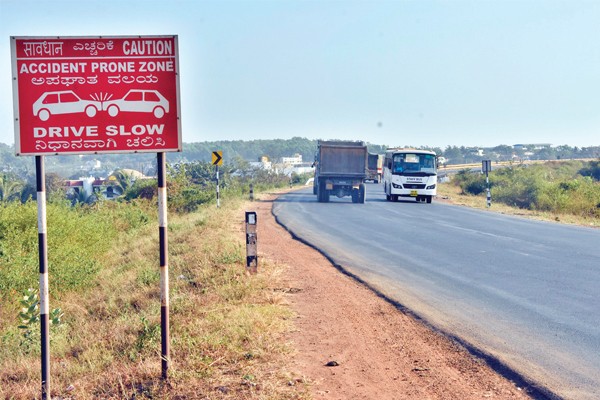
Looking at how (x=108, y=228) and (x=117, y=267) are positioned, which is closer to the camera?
(x=117, y=267)

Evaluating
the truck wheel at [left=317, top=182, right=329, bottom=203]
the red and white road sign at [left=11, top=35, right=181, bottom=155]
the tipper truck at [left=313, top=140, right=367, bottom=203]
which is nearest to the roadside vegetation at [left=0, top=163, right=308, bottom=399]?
the red and white road sign at [left=11, top=35, right=181, bottom=155]

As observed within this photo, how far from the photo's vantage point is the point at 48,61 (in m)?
6.29

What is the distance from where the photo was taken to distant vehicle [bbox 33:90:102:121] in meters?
6.29

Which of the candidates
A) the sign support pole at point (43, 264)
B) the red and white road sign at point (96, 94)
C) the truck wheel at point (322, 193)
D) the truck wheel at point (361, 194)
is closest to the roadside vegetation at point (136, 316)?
the sign support pole at point (43, 264)

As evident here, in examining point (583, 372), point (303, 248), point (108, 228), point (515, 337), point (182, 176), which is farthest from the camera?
point (182, 176)

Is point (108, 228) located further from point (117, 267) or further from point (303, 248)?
point (303, 248)

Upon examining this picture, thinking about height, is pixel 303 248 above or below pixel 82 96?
below

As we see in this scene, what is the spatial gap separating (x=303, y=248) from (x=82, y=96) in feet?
36.9

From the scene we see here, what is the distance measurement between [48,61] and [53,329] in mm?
6265

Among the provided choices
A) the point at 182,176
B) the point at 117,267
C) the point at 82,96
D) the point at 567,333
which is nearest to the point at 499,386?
the point at 567,333

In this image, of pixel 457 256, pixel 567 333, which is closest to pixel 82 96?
pixel 567 333

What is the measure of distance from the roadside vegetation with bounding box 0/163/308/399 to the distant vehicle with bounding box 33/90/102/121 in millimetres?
2487

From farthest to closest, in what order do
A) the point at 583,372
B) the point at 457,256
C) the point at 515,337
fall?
the point at 457,256, the point at 515,337, the point at 583,372

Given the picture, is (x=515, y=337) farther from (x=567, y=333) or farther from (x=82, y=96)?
(x=82, y=96)
